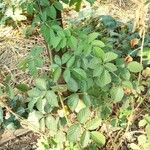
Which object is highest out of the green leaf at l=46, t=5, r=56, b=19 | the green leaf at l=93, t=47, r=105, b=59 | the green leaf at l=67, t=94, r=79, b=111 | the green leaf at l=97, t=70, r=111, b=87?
the green leaf at l=46, t=5, r=56, b=19

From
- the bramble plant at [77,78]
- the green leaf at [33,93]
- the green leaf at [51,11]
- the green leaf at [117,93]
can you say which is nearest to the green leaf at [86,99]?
the bramble plant at [77,78]

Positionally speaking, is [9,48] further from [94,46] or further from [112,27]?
[94,46]

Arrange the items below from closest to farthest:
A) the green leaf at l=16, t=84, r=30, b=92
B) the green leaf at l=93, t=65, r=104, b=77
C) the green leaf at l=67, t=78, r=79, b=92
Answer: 1. the green leaf at l=93, t=65, r=104, b=77
2. the green leaf at l=67, t=78, r=79, b=92
3. the green leaf at l=16, t=84, r=30, b=92

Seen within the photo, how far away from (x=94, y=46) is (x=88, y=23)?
76.7 inches

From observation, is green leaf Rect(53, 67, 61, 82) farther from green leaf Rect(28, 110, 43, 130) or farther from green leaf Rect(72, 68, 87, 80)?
green leaf Rect(28, 110, 43, 130)

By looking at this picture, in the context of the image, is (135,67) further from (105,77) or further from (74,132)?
(74,132)

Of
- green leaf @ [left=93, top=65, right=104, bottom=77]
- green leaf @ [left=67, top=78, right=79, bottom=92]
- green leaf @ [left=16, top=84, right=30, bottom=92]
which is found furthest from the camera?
Result: green leaf @ [left=16, top=84, right=30, bottom=92]

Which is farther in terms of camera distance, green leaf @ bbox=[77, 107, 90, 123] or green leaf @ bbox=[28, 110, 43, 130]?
green leaf @ bbox=[28, 110, 43, 130]

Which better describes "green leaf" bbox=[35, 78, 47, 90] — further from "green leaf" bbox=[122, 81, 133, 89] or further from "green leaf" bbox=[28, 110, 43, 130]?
"green leaf" bbox=[122, 81, 133, 89]

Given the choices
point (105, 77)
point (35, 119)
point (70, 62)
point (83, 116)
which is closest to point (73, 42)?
point (70, 62)

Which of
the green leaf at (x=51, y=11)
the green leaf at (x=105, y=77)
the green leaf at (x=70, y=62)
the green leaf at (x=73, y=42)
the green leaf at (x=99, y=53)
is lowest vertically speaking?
the green leaf at (x=105, y=77)

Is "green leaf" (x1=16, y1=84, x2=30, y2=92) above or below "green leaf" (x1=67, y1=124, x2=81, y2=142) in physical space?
above

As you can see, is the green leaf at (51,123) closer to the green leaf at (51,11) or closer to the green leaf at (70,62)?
the green leaf at (70,62)

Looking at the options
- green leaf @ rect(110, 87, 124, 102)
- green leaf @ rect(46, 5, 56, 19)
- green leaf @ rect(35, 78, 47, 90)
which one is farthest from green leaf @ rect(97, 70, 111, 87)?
green leaf @ rect(46, 5, 56, 19)
